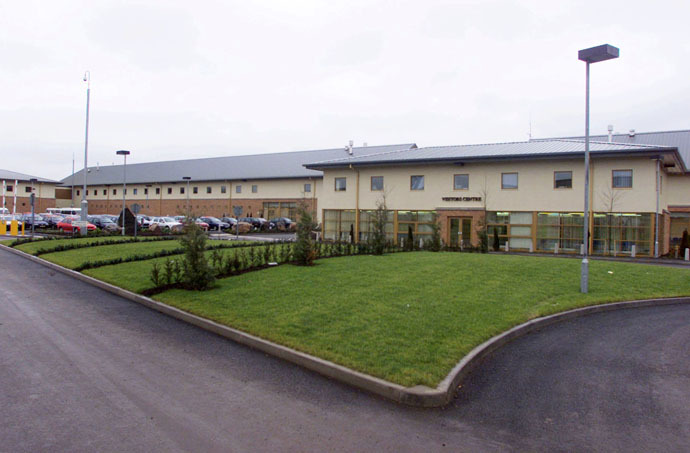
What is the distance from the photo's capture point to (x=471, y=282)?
13.1 meters

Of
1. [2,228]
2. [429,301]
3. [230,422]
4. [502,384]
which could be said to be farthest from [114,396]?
[2,228]

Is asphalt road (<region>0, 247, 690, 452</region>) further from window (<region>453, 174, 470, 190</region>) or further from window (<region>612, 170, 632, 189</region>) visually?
window (<region>453, 174, 470, 190</region>)

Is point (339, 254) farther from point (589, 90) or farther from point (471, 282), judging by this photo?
point (589, 90)

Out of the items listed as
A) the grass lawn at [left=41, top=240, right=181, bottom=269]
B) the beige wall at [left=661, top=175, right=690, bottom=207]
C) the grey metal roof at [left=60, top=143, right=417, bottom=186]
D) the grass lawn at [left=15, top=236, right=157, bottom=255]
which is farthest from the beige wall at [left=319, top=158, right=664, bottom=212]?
the grey metal roof at [left=60, top=143, right=417, bottom=186]

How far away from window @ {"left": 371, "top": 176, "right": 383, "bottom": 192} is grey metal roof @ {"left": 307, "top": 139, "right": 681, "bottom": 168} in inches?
50.2

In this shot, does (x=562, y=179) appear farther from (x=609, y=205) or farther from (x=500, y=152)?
(x=500, y=152)

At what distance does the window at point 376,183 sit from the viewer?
36.0 m

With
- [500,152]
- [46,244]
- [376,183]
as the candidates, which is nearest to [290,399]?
[46,244]

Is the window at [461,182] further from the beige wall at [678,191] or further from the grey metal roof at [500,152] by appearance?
the beige wall at [678,191]

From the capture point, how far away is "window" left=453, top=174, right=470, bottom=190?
32.9 m

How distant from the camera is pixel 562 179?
2994 cm

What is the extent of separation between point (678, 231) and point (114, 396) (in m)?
43.3

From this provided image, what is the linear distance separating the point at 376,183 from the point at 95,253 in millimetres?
20444

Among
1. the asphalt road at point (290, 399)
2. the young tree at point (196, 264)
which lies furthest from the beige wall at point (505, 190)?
the young tree at point (196, 264)
